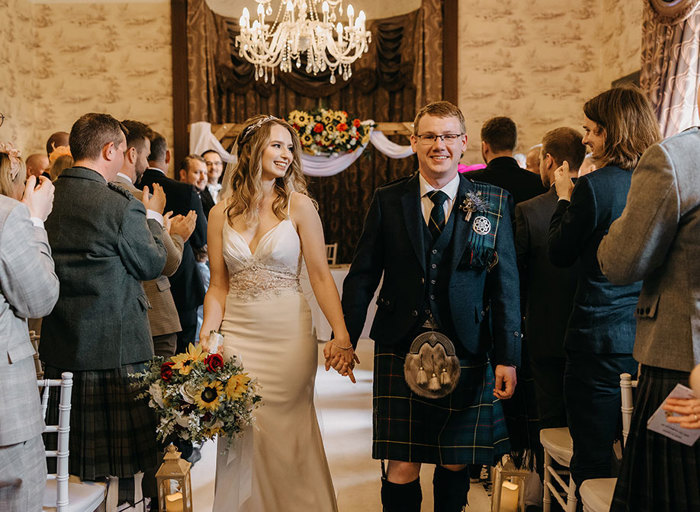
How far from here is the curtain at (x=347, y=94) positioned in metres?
9.62

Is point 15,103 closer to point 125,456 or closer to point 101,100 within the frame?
point 101,100

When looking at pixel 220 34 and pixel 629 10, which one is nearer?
pixel 629 10

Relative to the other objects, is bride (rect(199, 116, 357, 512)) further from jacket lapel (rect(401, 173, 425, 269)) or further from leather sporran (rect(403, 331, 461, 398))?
jacket lapel (rect(401, 173, 425, 269))

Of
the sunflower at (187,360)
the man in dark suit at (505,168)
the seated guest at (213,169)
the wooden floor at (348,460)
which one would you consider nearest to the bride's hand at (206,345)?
the sunflower at (187,360)

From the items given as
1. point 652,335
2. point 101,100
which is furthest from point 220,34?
point 652,335

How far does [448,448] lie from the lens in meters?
2.62

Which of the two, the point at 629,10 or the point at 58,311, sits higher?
the point at 629,10

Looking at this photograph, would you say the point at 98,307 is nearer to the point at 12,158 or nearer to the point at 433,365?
the point at 12,158

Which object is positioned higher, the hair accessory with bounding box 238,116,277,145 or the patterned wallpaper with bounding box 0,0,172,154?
the patterned wallpaper with bounding box 0,0,172,154

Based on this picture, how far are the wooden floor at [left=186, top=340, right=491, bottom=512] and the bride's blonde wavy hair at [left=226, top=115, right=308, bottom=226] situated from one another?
0.94 metres

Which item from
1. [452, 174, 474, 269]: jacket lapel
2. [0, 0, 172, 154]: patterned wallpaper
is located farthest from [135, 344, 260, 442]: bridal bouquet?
[0, 0, 172, 154]: patterned wallpaper

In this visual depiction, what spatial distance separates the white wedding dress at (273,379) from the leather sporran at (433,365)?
557mm

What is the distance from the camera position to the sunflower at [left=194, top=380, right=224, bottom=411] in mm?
2521

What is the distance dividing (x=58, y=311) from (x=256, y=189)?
3.11 feet
